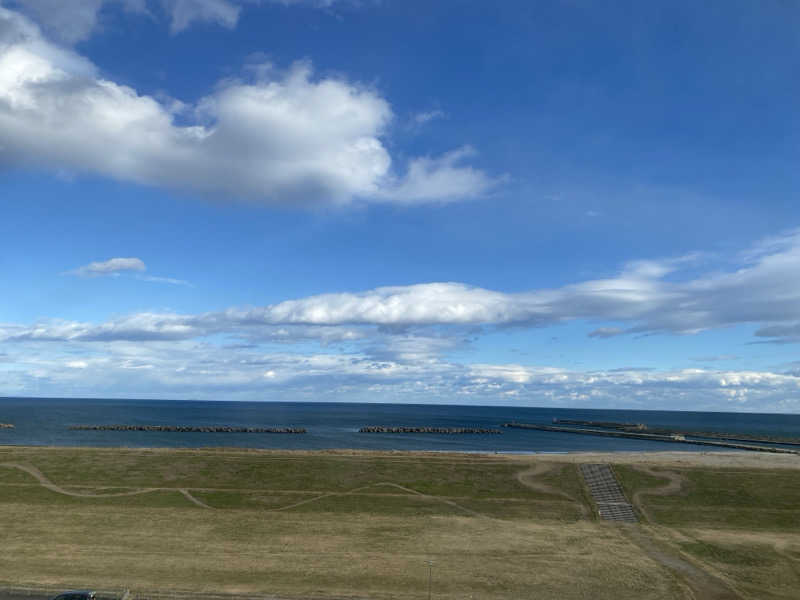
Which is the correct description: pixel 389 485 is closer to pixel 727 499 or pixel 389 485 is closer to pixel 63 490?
pixel 63 490

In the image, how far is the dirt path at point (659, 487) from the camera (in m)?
61.0

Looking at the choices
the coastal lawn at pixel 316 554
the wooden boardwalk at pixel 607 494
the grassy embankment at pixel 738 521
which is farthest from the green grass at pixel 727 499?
the coastal lawn at pixel 316 554

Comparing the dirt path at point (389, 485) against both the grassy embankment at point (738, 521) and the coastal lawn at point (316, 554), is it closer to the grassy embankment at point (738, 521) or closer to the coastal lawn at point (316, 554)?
the coastal lawn at point (316, 554)

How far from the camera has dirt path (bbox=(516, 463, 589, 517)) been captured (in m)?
62.1

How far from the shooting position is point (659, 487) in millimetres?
65625

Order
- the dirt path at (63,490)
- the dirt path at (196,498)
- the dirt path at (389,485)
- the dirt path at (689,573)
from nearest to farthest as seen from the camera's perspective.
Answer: the dirt path at (689,573) < the dirt path at (389,485) < the dirt path at (196,498) < the dirt path at (63,490)

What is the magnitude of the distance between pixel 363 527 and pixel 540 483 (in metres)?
25.3

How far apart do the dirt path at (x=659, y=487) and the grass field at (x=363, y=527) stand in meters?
0.89

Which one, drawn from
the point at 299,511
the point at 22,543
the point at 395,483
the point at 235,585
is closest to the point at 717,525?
the point at 395,483

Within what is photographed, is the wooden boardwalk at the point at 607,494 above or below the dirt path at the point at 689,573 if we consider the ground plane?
above

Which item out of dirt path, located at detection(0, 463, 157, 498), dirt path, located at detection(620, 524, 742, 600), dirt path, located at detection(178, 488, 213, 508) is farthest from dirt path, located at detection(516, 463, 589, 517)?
dirt path, located at detection(0, 463, 157, 498)

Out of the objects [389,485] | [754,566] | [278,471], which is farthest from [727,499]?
[278,471]

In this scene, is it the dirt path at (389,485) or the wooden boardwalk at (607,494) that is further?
the dirt path at (389,485)

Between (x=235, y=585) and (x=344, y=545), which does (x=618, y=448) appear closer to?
(x=344, y=545)
